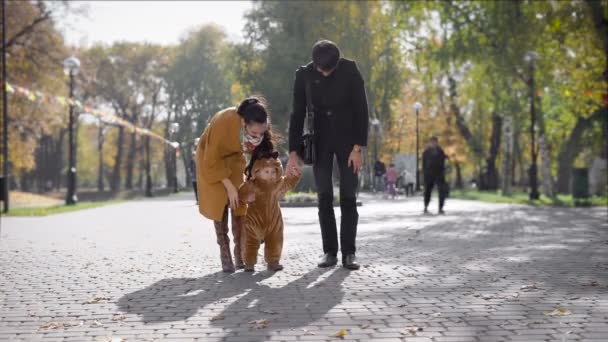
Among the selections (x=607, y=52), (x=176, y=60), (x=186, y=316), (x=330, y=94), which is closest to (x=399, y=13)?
(x=607, y=52)

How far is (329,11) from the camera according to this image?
3866cm

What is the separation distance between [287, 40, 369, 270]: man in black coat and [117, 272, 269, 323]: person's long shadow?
3.23 ft

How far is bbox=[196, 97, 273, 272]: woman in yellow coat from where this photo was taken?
6.93 m

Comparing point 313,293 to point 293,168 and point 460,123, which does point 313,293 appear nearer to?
point 293,168

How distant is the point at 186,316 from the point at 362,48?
34.4 metres

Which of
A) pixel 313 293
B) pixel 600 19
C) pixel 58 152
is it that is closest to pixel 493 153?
pixel 600 19

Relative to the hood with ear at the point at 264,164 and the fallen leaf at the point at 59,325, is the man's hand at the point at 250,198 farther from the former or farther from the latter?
the fallen leaf at the point at 59,325

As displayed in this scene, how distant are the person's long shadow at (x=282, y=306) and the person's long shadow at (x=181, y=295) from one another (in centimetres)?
22

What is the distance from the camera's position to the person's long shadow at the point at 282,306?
4688 mm

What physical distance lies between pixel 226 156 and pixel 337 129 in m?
1.07

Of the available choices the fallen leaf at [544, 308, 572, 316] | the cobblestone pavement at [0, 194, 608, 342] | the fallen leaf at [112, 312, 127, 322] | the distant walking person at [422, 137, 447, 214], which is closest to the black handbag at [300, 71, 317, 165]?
the cobblestone pavement at [0, 194, 608, 342]

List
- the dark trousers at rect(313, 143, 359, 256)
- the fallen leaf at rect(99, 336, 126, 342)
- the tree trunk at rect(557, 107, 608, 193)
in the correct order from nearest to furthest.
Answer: the fallen leaf at rect(99, 336, 126, 342) → the dark trousers at rect(313, 143, 359, 256) → the tree trunk at rect(557, 107, 608, 193)

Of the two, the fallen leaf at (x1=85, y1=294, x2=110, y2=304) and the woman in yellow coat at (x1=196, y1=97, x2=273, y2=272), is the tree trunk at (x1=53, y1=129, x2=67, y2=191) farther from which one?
the fallen leaf at (x1=85, y1=294, x2=110, y2=304)

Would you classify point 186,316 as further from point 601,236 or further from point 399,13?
point 399,13
